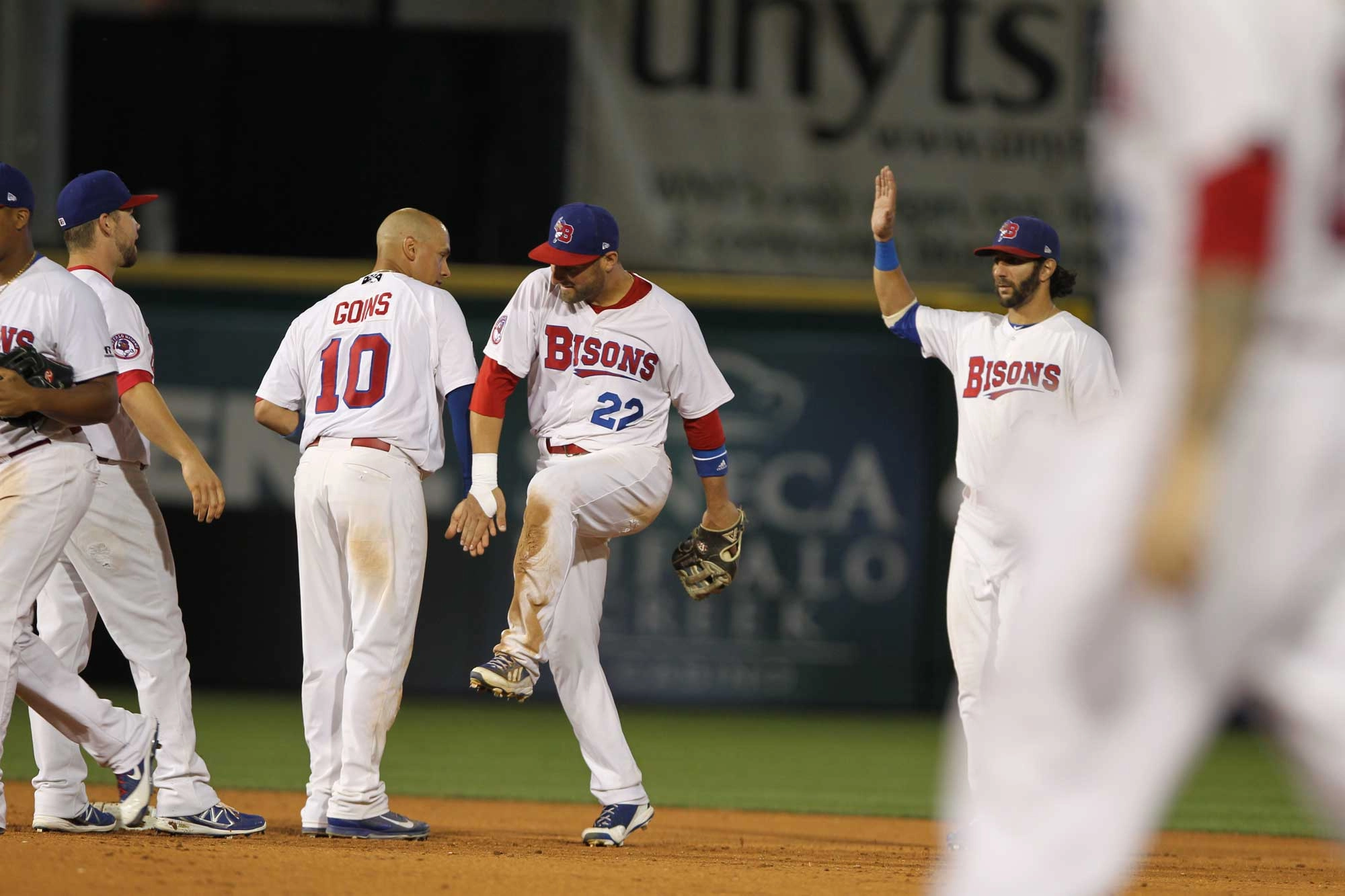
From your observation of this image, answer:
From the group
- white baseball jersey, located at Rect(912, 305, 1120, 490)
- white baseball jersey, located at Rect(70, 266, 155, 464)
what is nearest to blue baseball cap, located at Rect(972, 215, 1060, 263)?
white baseball jersey, located at Rect(912, 305, 1120, 490)

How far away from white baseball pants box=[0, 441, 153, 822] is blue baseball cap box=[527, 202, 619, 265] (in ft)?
5.49

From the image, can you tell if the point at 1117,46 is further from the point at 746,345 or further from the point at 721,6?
the point at 721,6

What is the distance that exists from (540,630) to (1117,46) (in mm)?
3576

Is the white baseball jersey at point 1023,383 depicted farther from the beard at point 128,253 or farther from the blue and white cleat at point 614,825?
the beard at point 128,253

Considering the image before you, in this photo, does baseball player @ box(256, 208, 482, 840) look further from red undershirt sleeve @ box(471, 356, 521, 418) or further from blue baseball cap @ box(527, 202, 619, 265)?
blue baseball cap @ box(527, 202, 619, 265)

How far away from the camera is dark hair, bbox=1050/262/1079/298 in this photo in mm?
5941

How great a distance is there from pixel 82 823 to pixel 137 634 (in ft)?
2.17

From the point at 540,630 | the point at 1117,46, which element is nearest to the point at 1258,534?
the point at 1117,46

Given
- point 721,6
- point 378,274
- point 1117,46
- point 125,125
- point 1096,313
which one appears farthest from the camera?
point 125,125

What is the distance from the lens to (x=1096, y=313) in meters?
10.9

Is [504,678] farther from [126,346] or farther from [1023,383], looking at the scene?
[1023,383]

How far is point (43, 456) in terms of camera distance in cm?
486

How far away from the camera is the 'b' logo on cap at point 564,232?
566 cm

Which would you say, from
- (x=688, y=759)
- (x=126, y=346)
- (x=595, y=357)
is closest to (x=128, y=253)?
(x=126, y=346)
